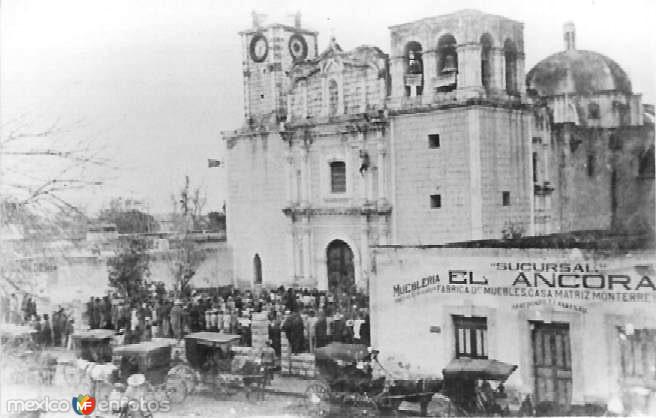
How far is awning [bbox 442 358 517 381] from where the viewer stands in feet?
24.9

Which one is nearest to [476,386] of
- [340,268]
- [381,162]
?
[340,268]

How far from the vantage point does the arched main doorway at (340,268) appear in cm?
866

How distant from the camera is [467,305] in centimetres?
780

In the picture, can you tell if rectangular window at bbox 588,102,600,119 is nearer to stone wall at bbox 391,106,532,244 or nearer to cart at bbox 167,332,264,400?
stone wall at bbox 391,106,532,244

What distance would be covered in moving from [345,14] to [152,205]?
275cm

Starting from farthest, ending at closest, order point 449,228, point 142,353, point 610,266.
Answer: point 142,353, point 449,228, point 610,266

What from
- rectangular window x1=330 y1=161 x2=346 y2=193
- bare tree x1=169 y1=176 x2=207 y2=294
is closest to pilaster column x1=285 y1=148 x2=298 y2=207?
rectangular window x1=330 y1=161 x2=346 y2=193

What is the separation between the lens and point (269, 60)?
8914mm

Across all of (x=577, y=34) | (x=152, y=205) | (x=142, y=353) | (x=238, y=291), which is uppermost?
(x=577, y=34)

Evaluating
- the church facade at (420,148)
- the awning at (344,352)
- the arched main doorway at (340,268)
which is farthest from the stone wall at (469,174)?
the awning at (344,352)

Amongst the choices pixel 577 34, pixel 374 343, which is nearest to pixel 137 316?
pixel 374 343

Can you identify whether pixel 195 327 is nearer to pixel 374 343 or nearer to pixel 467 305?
pixel 374 343

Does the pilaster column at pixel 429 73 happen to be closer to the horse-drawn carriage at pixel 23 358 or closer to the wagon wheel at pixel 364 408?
the wagon wheel at pixel 364 408

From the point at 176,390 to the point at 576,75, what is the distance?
15.4 ft
